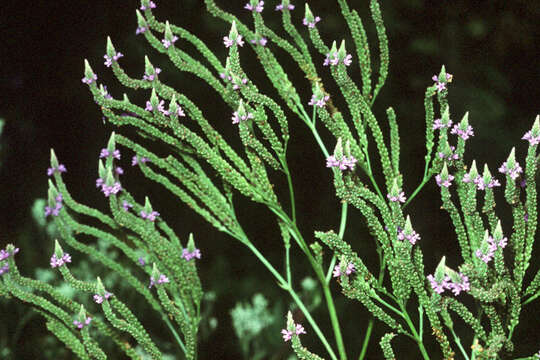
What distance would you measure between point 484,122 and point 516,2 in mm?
649

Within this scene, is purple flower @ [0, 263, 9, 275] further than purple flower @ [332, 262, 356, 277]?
Yes

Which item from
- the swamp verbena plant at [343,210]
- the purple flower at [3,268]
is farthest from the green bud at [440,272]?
the purple flower at [3,268]

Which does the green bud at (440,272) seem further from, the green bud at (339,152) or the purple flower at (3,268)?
Answer: the purple flower at (3,268)

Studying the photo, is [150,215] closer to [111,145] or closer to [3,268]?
[111,145]

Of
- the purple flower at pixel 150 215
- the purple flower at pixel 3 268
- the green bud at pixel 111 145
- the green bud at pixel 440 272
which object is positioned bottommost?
the green bud at pixel 440 272

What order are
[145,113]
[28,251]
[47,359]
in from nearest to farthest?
[145,113], [47,359], [28,251]

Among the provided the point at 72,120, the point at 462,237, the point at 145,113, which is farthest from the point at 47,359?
the point at 462,237

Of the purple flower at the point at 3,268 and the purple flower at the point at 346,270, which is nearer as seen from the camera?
the purple flower at the point at 346,270

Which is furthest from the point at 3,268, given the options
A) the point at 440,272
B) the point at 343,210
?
the point at 440,272

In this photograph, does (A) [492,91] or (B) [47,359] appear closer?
(B) [47,359]

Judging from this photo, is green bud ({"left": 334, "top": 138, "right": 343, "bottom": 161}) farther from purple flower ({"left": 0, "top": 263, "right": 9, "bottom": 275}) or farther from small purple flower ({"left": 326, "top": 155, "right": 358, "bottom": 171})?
purple flower ({"left": 0, "top": 263, "right": 9, "bottom": 275})

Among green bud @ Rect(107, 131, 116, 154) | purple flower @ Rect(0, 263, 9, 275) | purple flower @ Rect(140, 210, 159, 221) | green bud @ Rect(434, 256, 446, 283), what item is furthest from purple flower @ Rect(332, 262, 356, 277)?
purple flower @ Rect(0, 263, 9, 275)

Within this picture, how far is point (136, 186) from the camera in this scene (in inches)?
125

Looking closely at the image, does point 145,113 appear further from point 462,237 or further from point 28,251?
point 28,251
